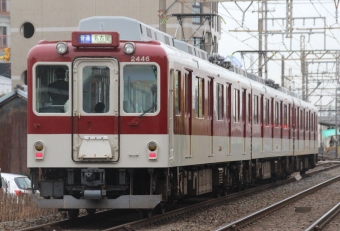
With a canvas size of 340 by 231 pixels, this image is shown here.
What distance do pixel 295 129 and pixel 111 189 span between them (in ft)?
59.4

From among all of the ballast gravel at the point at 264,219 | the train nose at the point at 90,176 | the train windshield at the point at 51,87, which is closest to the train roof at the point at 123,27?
the train windshield at the point at 51,87

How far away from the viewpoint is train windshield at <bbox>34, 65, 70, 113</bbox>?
Answer: 13.3m

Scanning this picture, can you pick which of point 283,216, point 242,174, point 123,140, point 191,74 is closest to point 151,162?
point 123,140

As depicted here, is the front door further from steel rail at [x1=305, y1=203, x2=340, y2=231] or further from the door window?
steel rail at [x1=305, y1=203, x2=340, y2=231]

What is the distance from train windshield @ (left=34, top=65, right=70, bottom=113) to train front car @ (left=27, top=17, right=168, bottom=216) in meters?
0.02

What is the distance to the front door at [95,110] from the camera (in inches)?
513

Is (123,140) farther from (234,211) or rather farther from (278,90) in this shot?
(278,90)

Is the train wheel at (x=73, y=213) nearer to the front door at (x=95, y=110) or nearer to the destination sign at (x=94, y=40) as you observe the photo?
the front door at (x=95, y=110)

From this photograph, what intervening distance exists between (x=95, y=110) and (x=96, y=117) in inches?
5.3

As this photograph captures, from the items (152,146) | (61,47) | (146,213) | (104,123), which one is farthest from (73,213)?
(61,47)

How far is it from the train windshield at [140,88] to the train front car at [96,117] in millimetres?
15

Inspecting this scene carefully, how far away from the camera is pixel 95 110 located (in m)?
13.2

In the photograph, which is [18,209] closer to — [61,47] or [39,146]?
[39,146]

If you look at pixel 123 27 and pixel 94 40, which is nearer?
pixel 94 40
